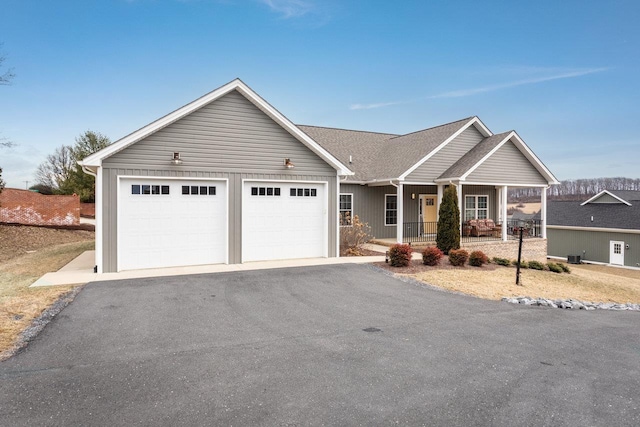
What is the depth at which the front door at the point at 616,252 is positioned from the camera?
2798 cm

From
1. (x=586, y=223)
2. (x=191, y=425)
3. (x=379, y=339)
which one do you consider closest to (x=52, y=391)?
(x=191, y=425)

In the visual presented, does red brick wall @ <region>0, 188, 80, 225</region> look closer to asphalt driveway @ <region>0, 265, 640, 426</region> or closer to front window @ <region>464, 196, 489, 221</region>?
asphalt driveway @ <region>0, 265, 640, 426</region>

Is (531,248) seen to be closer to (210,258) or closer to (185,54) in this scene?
(210,258)

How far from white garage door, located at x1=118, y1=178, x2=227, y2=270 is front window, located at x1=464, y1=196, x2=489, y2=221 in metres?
14.4

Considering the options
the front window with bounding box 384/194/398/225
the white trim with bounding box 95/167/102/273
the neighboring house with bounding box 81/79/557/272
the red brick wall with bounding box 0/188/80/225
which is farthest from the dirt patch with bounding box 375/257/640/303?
the red brick wall with bounding box 0/188/80/225

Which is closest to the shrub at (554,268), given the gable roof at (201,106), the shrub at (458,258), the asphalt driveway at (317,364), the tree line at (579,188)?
the shrub at (458,258)

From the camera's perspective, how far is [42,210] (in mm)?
26359

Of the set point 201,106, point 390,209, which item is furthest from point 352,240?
point 201,106

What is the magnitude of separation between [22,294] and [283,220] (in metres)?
7.18

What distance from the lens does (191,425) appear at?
3.40m

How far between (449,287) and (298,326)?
5.22 metres

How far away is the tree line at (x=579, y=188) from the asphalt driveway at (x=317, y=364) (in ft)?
270

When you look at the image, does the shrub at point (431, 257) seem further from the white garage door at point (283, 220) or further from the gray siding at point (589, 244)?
the gray siding at point (589, 244)

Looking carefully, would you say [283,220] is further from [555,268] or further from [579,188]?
[579,188]
